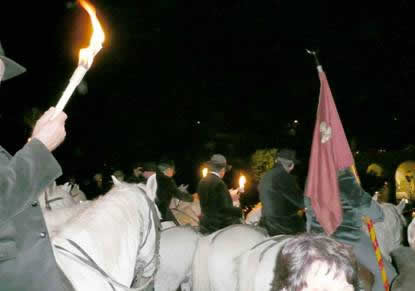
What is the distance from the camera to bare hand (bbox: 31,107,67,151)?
8.39 feet

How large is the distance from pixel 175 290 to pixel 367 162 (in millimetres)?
20280

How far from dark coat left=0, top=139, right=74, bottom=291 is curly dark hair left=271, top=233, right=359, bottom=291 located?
116 centimetres

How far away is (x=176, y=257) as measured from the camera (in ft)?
22.2

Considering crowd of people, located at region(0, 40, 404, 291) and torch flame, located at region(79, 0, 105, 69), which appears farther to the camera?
torch flame, located at region(79, 0, 105, 69)

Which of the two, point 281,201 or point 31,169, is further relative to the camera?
point 281,201

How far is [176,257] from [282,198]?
149 centimetres

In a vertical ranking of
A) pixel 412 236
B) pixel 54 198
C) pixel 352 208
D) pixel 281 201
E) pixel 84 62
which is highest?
pixel 84 62

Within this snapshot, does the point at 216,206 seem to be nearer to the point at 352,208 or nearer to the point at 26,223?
the point at 352,208

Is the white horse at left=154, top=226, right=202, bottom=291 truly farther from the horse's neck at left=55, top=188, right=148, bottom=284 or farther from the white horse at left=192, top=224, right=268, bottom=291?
the horse's neck at left=55, top=188, right=148, bottom=284

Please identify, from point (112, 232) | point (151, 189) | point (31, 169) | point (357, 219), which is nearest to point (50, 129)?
point (31, 169)

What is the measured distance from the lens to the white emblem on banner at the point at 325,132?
5.47 m

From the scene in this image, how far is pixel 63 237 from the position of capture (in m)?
3.40

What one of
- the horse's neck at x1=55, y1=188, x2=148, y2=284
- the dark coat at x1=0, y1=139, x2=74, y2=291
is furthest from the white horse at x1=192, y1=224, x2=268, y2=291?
the dark coat at x1=0, y1=139, x2=74, y2=291

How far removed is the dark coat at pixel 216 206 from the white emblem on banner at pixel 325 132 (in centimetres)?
278
